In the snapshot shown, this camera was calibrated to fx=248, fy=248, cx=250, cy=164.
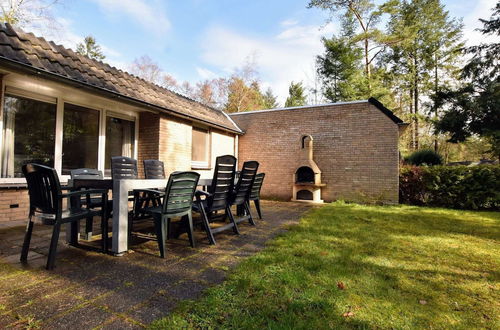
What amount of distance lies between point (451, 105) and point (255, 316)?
714 inches

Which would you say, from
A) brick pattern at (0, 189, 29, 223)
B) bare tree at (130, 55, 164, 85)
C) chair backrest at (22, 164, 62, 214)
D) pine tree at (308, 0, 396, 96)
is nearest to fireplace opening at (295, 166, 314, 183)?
brick pattern at (0, 189, 29, 223)

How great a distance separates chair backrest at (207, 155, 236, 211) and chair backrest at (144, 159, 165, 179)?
1980 mm

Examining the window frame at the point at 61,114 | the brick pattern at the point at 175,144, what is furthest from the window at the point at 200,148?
the window frame at the point at 61,114

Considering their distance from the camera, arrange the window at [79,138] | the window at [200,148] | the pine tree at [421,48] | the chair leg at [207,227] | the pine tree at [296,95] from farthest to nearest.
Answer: the pine tree at [296,95], the pine tree at [421,48], the window at [200,148], the window at [79,138], the chair leg at [207,227]

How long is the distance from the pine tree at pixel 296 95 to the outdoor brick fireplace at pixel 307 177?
1589 cm

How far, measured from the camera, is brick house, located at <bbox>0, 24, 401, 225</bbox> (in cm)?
447

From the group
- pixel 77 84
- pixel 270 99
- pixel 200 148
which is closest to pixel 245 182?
pixel 77 84

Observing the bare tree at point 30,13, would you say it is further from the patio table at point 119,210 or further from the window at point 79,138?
the patio table at point 119,210

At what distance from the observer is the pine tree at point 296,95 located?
2436 cm

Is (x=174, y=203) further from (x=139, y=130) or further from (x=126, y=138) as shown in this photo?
(x=139, y=130)

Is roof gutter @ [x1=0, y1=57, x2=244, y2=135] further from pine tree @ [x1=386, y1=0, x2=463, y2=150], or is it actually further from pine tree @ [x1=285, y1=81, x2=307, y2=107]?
pine tree @ [x1=285, y1=81, x2=307, y2=107]

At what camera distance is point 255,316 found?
1771 millimetres

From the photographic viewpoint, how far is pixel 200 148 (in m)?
9.00

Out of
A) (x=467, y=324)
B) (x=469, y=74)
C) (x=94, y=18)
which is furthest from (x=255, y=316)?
(x=469, y=74)
